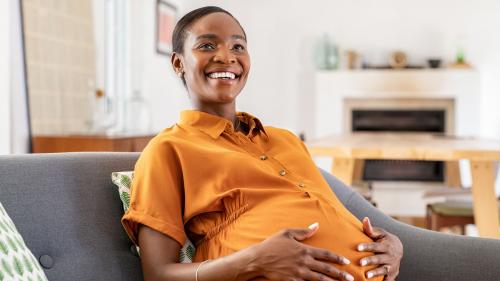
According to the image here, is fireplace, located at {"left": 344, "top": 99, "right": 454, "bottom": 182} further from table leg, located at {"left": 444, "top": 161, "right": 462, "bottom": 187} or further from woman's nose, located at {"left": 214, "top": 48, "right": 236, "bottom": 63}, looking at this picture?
woman's nose, located at {"left": 214, "top": 48, "right": 236, "bottom": 63}

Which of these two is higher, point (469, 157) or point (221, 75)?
point (221, 75)

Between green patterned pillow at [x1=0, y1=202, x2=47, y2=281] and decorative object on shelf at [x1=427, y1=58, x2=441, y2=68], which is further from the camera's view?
decorative object on shelf at [x1=427, y1=58, x2=441, y2=68]

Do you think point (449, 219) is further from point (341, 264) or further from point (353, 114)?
point (353, 114)

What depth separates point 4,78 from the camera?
3.54 m

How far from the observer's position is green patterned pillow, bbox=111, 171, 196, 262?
4.46ft

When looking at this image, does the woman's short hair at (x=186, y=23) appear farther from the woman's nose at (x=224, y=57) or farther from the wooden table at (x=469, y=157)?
the wooden table at (x=469, y=157)

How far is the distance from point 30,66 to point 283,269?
3050mm

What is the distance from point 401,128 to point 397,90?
1.25 ft

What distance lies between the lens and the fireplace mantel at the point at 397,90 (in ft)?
20.7

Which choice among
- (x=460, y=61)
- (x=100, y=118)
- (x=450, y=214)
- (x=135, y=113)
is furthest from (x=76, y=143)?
(x=460, y=61)

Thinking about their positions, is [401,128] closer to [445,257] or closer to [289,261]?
[445,257]

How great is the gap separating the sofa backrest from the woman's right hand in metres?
0.37

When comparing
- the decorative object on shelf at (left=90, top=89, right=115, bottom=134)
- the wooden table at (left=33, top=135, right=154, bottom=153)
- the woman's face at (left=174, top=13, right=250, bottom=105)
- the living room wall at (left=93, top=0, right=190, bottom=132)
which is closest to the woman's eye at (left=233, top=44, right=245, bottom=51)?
the woman's face at (left=174, top=13, right=250, bottom=105)

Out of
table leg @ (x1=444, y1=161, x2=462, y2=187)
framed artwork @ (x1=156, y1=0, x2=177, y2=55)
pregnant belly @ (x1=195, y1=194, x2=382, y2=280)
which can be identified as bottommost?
table leg @ (x1=444, y1=161, x2=462, y2=187)
